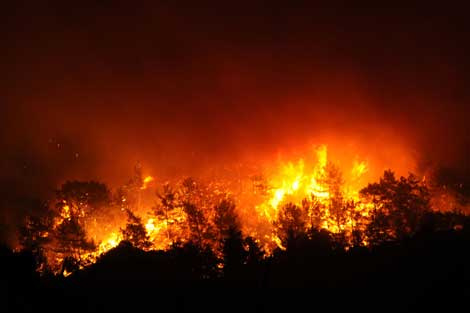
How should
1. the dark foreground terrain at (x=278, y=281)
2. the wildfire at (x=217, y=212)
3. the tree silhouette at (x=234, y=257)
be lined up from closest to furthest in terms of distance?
the dark foreground terrain at (x=278, y=281) → the tree silhouette at (x=234, y=257) → the wildfire at (x=217, y=212)

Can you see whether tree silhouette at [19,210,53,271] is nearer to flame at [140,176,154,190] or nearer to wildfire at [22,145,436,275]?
wildfire at [22,145,436,275]

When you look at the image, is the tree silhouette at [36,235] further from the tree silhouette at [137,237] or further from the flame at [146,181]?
the flame at [146,181]

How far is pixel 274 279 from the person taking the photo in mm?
33125

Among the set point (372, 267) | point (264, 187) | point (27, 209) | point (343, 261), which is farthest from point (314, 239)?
point (27, 209)

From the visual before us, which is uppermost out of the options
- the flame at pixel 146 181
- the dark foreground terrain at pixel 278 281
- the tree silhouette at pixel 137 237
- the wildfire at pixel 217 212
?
the flame at pixel 146 181

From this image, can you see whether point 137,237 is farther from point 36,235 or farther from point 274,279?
point 274,279

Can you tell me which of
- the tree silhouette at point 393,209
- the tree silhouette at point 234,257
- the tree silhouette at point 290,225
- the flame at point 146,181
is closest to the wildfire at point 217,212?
the tree silhouette at point 290,225

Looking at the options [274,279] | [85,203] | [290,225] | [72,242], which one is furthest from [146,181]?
[274,279]

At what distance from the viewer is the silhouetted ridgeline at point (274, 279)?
26922 millimetres

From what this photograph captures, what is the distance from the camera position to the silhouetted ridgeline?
88.3 feet

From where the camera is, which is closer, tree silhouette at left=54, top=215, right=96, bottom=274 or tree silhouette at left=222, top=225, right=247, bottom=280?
tree silhouette at left=222, top=225, right=247, bottom=280

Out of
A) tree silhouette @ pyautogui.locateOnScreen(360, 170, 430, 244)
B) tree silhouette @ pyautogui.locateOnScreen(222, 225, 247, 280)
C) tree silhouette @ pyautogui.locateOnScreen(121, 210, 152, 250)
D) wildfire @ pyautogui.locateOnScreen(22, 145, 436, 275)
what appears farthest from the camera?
wildfire @ pyautogui.locateOnScreen(22, 145, 436, 275)

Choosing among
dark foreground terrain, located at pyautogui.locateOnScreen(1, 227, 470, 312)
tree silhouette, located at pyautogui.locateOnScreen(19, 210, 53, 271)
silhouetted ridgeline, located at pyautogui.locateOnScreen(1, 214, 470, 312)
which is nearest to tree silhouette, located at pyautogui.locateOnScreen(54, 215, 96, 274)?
tree silhouette, located at pyautogui.locateOnScreen(19, 210, 53, 271)

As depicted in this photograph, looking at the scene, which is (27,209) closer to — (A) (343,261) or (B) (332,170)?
(B) (332,170)
